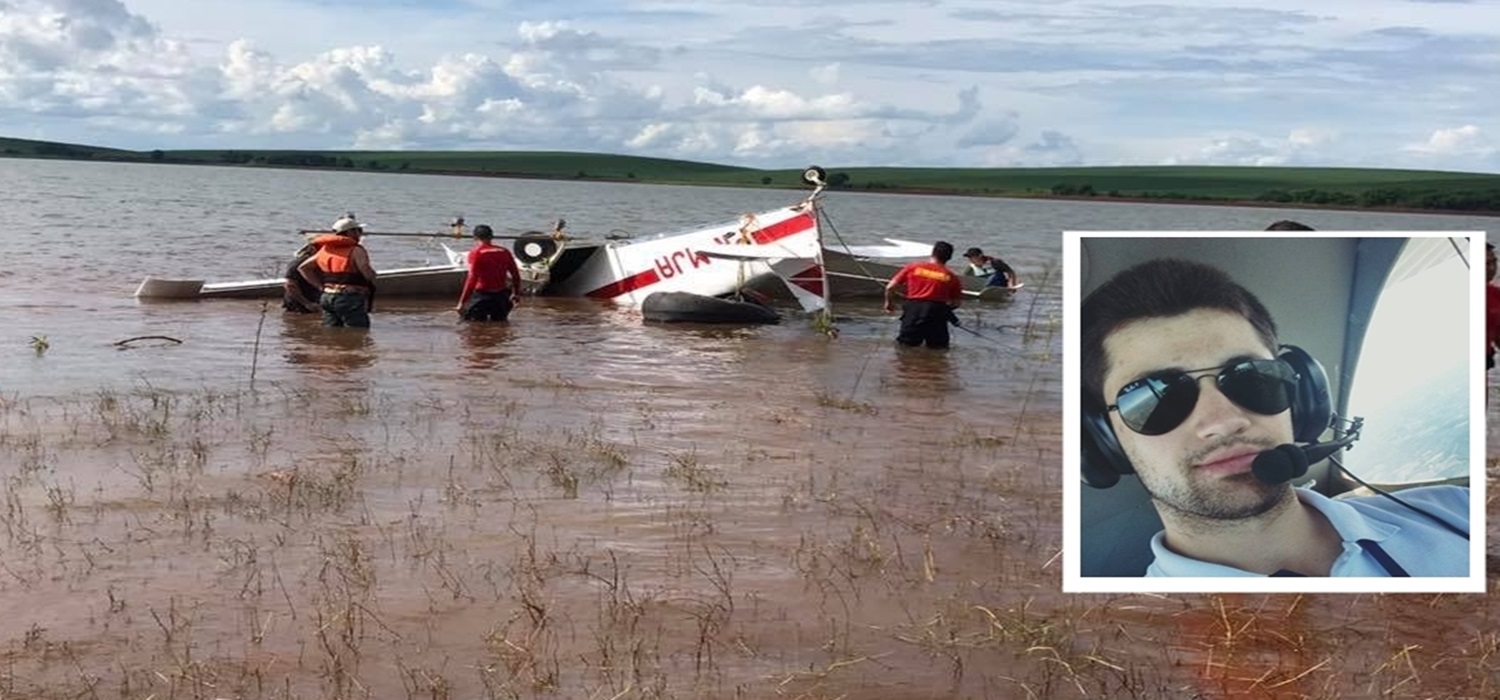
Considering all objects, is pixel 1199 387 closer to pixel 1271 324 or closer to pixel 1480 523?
pixel 1271 324

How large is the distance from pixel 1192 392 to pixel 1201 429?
10 cm

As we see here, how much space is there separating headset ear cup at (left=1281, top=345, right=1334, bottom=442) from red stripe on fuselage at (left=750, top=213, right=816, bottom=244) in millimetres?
15583

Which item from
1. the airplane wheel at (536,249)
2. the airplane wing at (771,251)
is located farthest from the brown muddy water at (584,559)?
the airplane wheel at (536,249)

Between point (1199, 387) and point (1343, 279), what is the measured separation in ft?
1.57

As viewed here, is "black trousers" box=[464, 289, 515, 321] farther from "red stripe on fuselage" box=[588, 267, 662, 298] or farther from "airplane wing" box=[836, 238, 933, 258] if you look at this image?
"airplane wing" box=[836, 238, 933, 258]

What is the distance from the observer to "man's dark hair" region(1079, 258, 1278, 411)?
4.07 meters

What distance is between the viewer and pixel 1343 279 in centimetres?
412

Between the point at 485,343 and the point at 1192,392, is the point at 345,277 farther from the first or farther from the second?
the point at 1192,392

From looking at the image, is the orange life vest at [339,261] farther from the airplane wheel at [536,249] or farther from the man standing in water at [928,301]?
the airplane wheel at [536,249]

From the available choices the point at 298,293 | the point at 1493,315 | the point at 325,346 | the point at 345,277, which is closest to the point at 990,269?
the point at 298,293

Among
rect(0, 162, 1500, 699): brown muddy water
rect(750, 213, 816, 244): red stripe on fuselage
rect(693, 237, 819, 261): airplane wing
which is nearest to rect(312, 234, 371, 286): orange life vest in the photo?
rect(0, 162, 1500, 699): brown muddy water

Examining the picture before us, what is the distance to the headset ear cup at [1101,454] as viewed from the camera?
13.5 feet

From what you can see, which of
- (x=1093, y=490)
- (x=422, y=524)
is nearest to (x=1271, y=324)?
(x=1093, y=490)

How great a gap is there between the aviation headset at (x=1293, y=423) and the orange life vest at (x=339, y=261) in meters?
13.4
